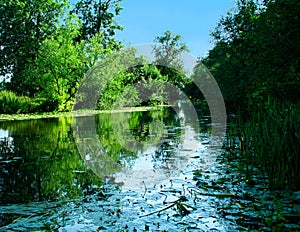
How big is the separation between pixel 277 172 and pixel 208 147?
4198mm

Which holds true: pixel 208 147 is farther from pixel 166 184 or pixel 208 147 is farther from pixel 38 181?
pixel 38 181

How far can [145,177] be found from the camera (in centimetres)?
592

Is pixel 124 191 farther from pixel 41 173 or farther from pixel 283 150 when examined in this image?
pixel 283 150

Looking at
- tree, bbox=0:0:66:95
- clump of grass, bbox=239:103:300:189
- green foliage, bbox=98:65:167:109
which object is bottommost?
clump of grass, bbox=239:103:300:189

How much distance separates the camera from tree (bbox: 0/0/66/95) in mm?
34781

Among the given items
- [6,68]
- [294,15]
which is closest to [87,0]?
[6,68]

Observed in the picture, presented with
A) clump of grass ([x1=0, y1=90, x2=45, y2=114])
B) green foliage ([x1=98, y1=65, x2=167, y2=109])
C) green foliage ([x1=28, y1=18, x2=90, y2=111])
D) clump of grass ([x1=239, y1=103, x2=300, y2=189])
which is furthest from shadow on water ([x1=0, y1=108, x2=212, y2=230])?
green foliage ([x1=98, y1=65, x2=167, y2=109])

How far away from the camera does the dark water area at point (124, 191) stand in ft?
12.1

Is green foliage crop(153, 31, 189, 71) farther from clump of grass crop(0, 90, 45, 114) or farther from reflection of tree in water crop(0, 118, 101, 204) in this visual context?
reflection of tree in water crop(0, 118, 101, 204)

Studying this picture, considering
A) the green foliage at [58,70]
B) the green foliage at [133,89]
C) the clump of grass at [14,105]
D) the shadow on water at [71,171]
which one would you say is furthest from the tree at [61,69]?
the shadow on water at [71,171]

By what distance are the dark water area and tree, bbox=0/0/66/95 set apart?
28.6 meters

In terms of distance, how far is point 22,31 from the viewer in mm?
37031

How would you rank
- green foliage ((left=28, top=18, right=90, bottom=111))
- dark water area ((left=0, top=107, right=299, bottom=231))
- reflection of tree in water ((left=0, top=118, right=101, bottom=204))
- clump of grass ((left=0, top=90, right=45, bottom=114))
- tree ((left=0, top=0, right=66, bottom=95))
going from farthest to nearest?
1. tree ((left=0, top=0, right=66, bottom=95))
2. green foliage ((left=28, top=18, right=90, bottom=111))
3. clump of grass ((left=0, top=90, right=45, bottom=114))
4. reflection of tree in water ((left=0, top=118, right=101, bottom=204))
5. dark water area ((left=0, top=107, right=299, bottom=231))

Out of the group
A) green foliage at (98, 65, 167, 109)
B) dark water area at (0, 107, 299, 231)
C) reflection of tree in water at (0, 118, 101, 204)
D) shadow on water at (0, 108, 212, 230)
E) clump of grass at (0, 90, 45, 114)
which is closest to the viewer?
dark water area at (0, 107, 299, 231)
